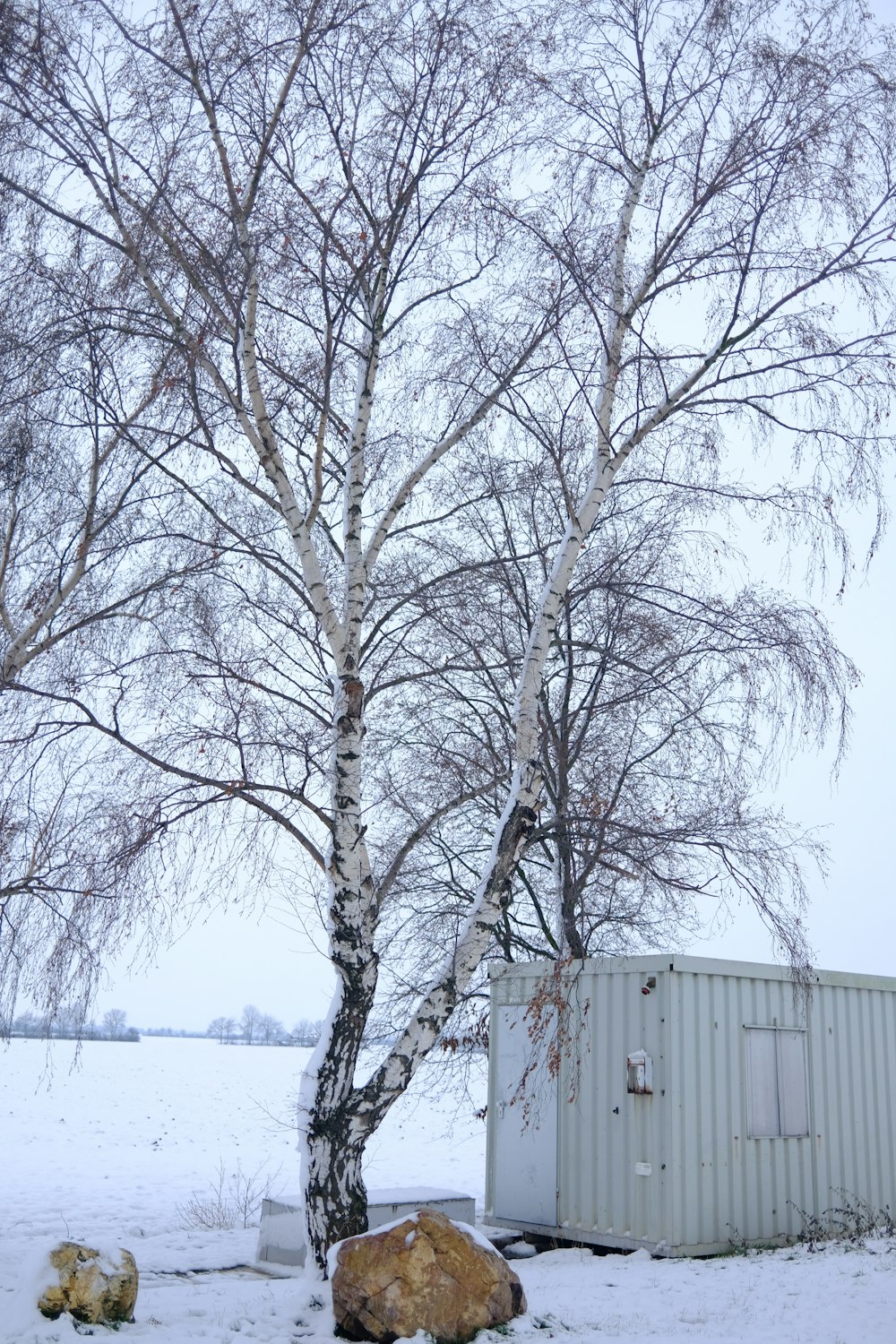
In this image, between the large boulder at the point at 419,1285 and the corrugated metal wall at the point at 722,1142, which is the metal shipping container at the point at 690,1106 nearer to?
the corrugated metal wall at the point at 722,1142

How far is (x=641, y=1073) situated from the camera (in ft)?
32.2

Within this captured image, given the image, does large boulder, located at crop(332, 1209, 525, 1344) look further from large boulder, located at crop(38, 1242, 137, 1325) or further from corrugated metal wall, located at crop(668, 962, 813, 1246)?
corrugated metal wall, located at crop(668, 962, 813, 1246)

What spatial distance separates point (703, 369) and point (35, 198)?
14.2ft

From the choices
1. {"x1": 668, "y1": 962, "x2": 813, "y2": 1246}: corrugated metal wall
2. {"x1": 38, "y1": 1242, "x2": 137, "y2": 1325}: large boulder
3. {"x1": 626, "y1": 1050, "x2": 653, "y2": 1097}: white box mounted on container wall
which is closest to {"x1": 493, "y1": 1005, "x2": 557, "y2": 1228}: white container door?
{"x1": 626, "y1": 1050, "x2": 653, "y2": 1097}: white box mounted on container wall

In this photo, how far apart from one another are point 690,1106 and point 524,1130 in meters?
1.82

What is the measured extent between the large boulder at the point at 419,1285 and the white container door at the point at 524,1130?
13.1 feet

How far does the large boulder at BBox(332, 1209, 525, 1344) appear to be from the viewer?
19.6 ft

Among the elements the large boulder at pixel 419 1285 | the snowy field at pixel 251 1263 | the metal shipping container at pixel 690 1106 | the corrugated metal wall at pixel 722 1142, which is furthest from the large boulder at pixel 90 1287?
the corrugated metal wall at pixel 722 1142

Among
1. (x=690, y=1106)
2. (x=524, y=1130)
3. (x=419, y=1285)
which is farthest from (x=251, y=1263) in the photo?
(x=690, y=1106)

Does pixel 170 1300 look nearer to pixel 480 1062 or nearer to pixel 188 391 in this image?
pixel 188 391

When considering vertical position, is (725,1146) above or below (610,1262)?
above

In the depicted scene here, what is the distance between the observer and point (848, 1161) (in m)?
10.8

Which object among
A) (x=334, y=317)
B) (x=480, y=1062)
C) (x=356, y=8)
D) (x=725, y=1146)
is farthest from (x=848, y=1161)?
(x=356, y=8)

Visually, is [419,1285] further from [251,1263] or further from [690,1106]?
[690,1106]
